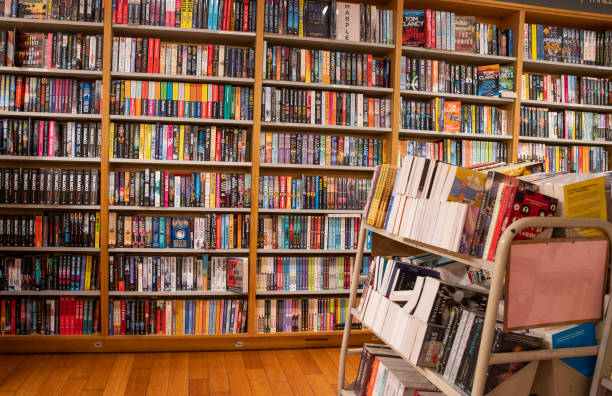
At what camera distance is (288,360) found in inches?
122

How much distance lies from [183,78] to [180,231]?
1.01 metres

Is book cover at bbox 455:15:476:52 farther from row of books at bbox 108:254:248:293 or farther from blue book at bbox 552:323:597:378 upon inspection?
blue book at bbox 552:323:597:378

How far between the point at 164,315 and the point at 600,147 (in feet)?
11.5

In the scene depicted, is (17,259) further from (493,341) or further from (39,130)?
(493,341)

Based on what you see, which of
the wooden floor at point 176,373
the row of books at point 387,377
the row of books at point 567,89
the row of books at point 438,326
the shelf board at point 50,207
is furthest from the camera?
the row of books at point 567,89

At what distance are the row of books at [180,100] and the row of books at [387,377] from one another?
74.3 inches

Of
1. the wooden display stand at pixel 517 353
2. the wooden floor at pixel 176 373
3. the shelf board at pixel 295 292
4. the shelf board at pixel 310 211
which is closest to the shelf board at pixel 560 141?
the shelf board at pixel 310 211

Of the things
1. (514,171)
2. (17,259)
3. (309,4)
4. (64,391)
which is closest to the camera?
(514,171)

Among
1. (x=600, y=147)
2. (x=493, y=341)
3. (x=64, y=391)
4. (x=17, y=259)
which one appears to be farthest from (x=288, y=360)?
(x=600, y=147)

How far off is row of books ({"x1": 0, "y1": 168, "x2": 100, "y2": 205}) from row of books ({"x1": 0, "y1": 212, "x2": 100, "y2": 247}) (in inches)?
3.8

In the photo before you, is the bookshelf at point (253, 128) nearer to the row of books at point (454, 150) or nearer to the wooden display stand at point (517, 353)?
the row of books at point (454, 150)

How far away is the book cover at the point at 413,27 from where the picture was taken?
338cm

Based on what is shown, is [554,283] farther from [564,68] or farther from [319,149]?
[564,68]

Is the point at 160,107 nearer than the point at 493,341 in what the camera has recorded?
No
